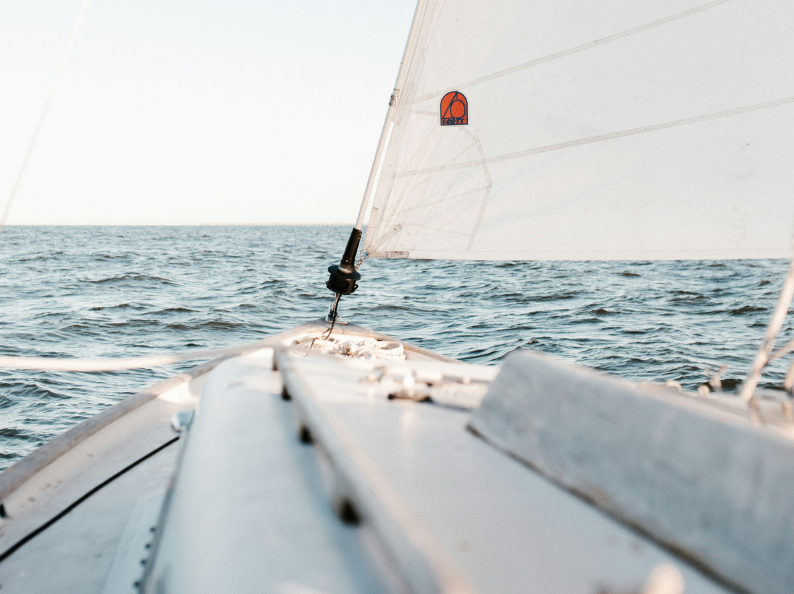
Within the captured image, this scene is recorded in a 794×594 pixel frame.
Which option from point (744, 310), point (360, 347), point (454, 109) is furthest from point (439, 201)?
point (744, 310)

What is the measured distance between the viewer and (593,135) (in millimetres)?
2391

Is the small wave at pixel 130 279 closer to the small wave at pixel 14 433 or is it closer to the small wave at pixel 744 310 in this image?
the small wave at pixel 14 433

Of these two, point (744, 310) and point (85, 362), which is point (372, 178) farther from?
point (744, 310)

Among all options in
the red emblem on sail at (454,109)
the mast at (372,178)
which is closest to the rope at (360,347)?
the mast at (372,178)

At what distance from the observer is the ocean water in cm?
545

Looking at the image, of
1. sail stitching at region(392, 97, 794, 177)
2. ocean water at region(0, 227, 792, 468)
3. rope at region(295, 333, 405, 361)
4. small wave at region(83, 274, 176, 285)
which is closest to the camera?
sail stitching at region(392, 97, 794, 177)

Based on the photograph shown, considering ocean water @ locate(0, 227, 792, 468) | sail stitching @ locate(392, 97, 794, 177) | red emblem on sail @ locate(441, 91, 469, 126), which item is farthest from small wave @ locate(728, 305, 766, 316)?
red emblem on sail @ locate(441, 91, 469, 126)

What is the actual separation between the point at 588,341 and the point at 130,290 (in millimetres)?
10895

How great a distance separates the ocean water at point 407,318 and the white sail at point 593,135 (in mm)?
3159

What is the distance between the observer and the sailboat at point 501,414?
0.71 m

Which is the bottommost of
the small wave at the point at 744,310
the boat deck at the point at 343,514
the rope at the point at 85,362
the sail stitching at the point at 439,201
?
the rope at the point at 85,362

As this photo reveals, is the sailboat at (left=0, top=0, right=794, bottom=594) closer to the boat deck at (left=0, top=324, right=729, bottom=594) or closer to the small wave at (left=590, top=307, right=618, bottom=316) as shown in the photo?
the boat deck at (left=0, top=324, right=729, bottom=594)

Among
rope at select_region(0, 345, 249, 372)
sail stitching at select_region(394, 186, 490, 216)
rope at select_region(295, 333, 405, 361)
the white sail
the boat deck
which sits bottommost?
rope at select_region(0, 345, 249, 372)

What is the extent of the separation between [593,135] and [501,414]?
5.86 ft
